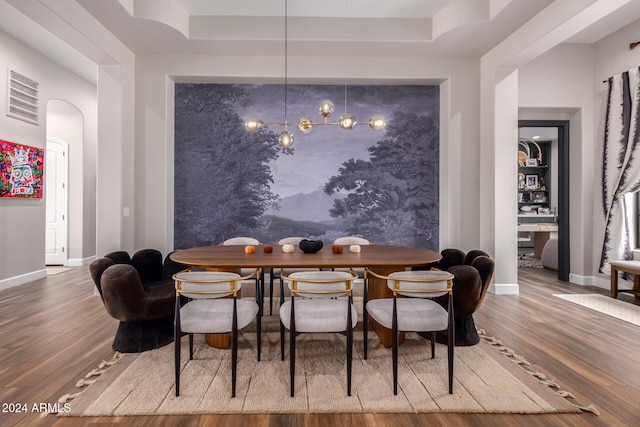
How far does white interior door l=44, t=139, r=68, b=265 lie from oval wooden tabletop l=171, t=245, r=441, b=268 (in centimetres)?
512

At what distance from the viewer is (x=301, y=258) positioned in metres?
2.81

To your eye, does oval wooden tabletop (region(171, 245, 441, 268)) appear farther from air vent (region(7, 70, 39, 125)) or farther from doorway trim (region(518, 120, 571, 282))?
air vent (region(7, 70, 39, 125))

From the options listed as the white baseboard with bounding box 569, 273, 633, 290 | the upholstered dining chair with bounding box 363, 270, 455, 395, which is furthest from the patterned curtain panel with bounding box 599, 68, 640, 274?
the upholstered dining chair with bounding box 363, 270, 455, 395

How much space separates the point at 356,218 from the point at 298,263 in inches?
107

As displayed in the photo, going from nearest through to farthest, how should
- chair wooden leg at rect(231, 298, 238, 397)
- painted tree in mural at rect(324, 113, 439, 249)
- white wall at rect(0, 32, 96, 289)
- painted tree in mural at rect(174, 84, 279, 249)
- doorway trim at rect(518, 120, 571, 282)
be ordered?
chair wooden leg at rect(231, 298, 238, 397), white wall at rect(0, 32, 96, 289), painted tree in mural at rect(174, 84, 279, 249), painted tree in mural at rect(324, 113, 439, 249), doorway trim at rect(518, 120, 571, 282)

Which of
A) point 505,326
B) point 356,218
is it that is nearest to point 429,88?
point 356,218

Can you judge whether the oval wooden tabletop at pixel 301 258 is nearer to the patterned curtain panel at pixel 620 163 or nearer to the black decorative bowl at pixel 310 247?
the black decorative bowl at pixel 310 247

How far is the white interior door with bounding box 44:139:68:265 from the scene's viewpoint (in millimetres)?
6570

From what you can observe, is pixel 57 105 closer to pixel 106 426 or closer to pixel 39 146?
pixel 39 146

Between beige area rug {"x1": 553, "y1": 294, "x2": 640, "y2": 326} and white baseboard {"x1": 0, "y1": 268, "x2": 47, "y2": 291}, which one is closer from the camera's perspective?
beige area rug {"x1": 553, "y1": 294, "x2": 640, "y2": 326}

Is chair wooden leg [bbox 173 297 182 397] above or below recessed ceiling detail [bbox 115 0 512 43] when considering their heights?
below

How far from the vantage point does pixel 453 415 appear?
6.43 feet

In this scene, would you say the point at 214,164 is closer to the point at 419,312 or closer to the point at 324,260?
the point at 324,260

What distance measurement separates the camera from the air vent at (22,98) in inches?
190
